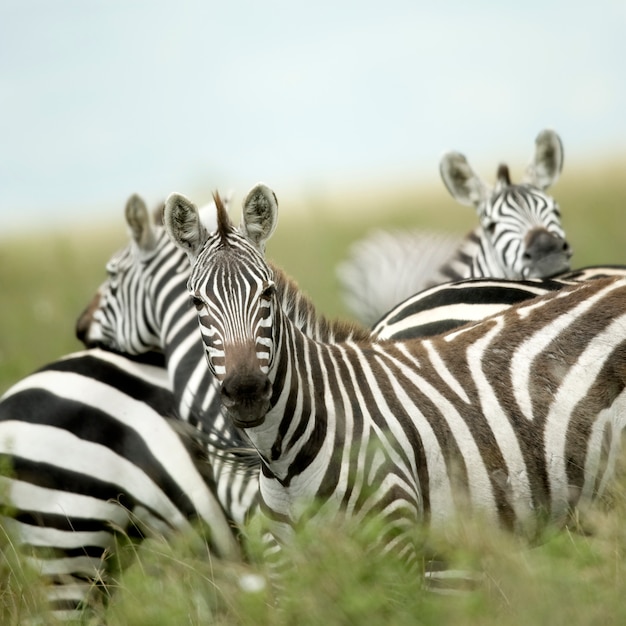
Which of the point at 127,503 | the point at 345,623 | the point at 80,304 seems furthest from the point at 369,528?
the point at 80,304

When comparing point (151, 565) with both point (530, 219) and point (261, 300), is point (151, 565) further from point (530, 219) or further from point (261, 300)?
point (530, 219)

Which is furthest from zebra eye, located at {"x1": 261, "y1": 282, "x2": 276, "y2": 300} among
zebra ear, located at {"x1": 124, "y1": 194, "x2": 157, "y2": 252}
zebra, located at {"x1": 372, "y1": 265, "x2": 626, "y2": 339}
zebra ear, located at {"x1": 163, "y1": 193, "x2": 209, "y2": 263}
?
zebra ear, located at {"x1": 124, "y1": 194, "x2": 157, "y2": 252}

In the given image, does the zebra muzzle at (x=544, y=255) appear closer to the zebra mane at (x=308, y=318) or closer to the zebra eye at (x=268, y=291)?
the zebra mane at (x=308, y=318)

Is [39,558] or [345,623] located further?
[39,558]

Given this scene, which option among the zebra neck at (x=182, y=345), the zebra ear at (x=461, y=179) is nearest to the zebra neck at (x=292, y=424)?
the zebra neck at (x=182, y=345)

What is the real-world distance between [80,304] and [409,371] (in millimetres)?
9781

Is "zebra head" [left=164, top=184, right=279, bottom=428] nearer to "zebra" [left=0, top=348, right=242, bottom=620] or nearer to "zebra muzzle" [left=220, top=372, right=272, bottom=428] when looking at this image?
"zebra muzzle" [left=220, top=372, right=272, bottom=428]

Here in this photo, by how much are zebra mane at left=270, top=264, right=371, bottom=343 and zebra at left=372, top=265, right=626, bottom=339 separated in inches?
23.1

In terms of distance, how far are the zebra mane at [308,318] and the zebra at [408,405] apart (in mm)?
268

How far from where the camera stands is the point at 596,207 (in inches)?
Answer: 713

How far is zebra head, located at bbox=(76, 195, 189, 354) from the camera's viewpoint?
21.3 ft

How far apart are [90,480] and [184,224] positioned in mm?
1968

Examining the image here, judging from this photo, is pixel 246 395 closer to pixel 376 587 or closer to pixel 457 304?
pixel 376 587

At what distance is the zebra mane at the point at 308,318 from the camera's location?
4.77m
